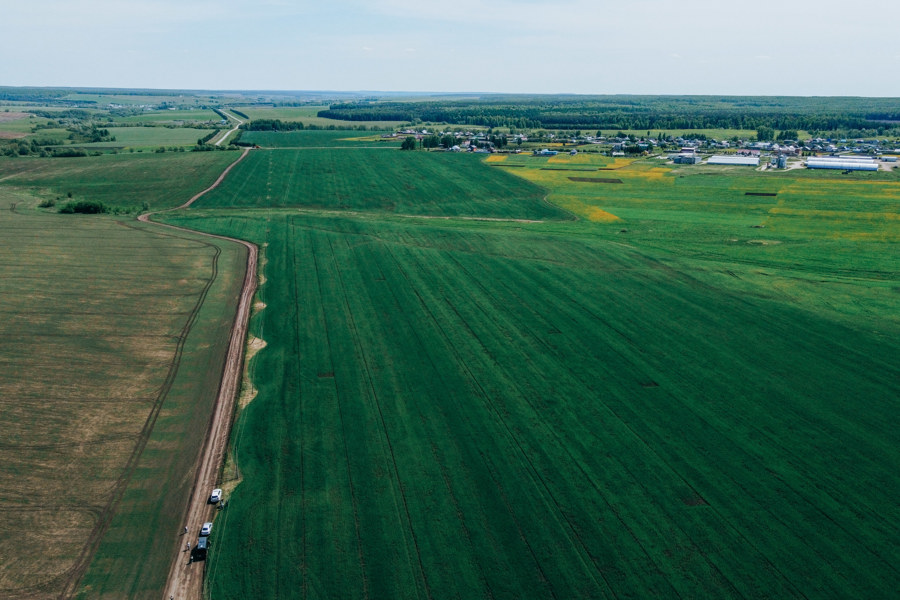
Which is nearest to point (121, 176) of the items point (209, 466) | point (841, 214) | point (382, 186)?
point (382, 186)

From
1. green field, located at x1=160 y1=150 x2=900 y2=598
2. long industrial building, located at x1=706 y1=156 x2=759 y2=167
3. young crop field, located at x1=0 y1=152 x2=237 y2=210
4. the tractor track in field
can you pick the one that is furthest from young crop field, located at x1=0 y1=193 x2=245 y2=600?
long industrial building, located at x1=706 y1=156 x2=759 y2=167

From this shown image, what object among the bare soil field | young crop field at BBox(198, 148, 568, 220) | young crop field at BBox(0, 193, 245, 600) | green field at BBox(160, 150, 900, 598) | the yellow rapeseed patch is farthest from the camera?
young crop field at BBox(198, 148, 568, 220)

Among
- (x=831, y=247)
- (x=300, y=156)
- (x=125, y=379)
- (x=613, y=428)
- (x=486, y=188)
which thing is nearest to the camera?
(x=613, y=428)

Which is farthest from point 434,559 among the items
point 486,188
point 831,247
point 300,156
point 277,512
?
point 300,156

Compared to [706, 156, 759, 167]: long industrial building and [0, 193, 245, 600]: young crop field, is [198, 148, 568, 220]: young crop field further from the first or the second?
[706, 156, 759, 167]: long industrial building

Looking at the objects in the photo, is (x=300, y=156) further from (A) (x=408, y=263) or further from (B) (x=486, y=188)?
(A) (x=408, y=263)
